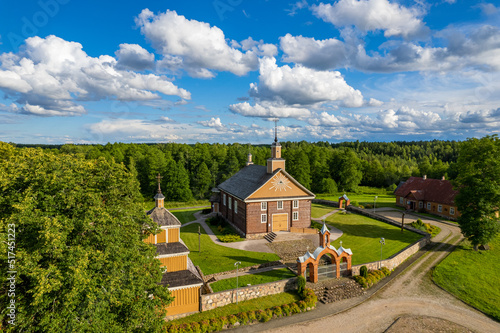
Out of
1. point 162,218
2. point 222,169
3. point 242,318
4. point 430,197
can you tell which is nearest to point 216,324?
point 242,318

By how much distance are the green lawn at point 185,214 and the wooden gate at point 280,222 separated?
14478 millimetres

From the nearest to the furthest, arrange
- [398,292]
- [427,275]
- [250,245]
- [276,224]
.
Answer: [398,292]
[427,275]
[250,245]
[276,224]

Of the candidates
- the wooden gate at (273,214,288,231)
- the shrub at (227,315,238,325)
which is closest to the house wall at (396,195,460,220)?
the wooden gate at (273,214,288,231)

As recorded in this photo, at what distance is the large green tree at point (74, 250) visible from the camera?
440 inches

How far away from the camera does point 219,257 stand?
2753cm

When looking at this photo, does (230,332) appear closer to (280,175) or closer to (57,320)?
(57,320)

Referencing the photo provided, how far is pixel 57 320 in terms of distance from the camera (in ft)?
37.1

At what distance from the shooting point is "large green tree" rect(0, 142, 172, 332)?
440 inches

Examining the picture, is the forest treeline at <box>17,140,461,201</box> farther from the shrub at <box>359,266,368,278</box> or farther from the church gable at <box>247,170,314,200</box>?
the shrub at <box>359,266,368,278</box>

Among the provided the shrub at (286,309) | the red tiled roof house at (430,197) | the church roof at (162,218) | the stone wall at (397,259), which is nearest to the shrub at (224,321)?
the shrub at (286,309)

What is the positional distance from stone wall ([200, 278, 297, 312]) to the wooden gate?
519 inches

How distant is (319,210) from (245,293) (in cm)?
3178

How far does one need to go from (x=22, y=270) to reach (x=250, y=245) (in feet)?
74.8

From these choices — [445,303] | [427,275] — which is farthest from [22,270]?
[427,275]
